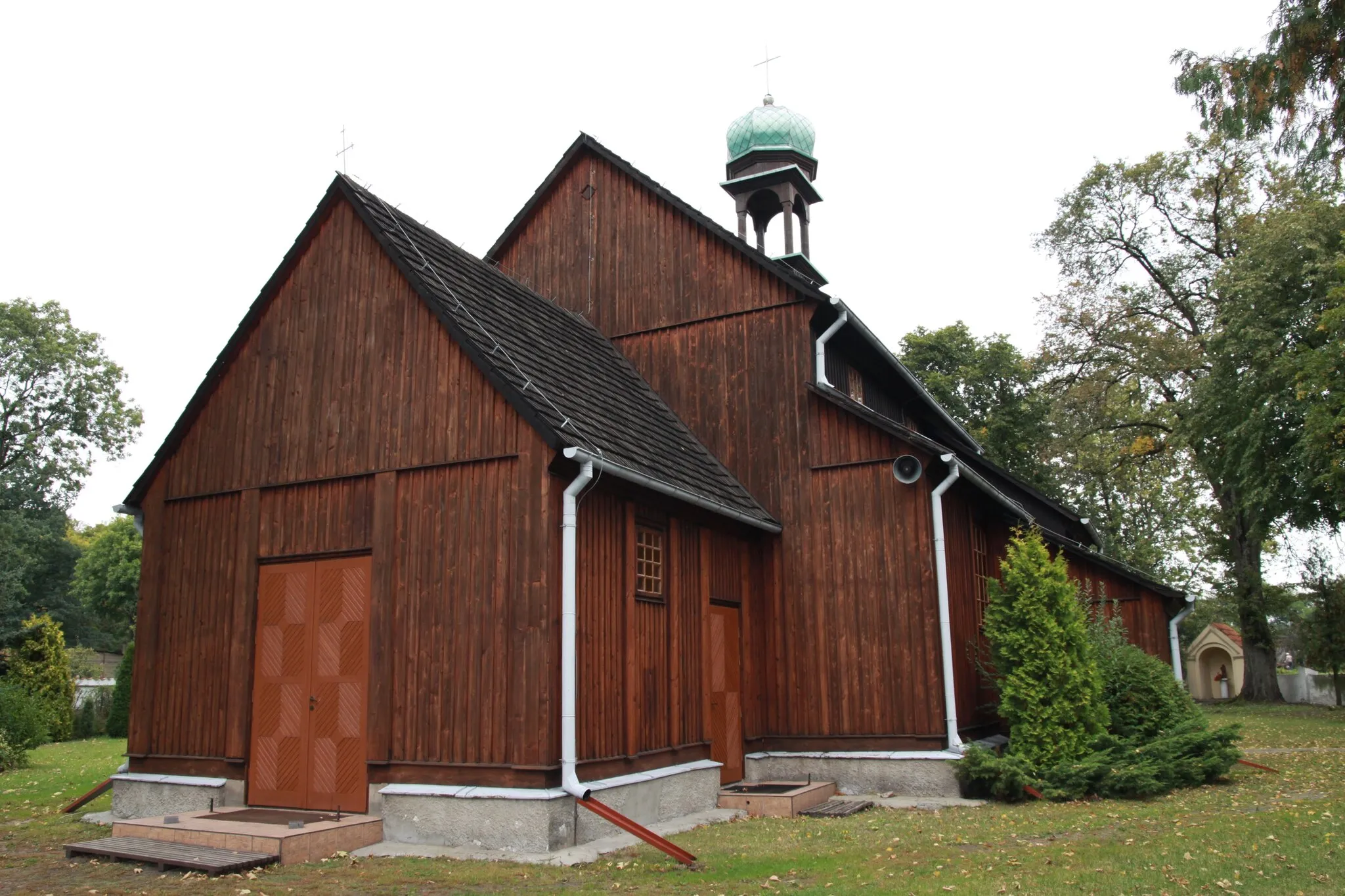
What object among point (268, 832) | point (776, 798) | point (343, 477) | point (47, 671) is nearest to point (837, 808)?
point (776, 798)

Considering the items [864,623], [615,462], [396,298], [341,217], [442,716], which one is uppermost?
[341,217]

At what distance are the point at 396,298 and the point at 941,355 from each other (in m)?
31.3

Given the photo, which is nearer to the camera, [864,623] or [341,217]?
[341,217]

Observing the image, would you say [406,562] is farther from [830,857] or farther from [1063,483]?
[1063,483]

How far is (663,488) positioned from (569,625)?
2.22 metres

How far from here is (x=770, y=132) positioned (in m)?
19.2

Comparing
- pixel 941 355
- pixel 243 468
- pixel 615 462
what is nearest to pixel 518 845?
Result: pixel 615 462

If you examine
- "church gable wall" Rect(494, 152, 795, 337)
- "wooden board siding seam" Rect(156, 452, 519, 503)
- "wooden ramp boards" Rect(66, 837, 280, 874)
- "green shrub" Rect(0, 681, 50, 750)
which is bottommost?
"wooden ramp boards" Rect(66, 837, 280, 874)

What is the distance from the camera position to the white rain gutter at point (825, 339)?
14750 mm

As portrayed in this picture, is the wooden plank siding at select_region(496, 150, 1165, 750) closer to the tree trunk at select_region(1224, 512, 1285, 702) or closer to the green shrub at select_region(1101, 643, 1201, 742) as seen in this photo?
the green shrub at select_region(1101, 643, 1201, 742)

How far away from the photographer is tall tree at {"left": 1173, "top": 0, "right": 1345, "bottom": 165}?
9.26 m

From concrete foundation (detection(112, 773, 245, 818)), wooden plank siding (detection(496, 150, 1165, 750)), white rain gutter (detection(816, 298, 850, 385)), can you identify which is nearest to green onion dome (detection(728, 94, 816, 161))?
wooden plank siding (detection(496, 150, 1165, 750))

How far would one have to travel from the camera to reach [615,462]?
11016mm

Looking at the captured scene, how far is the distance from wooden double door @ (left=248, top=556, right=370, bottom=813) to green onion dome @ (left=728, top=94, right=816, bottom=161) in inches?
457
